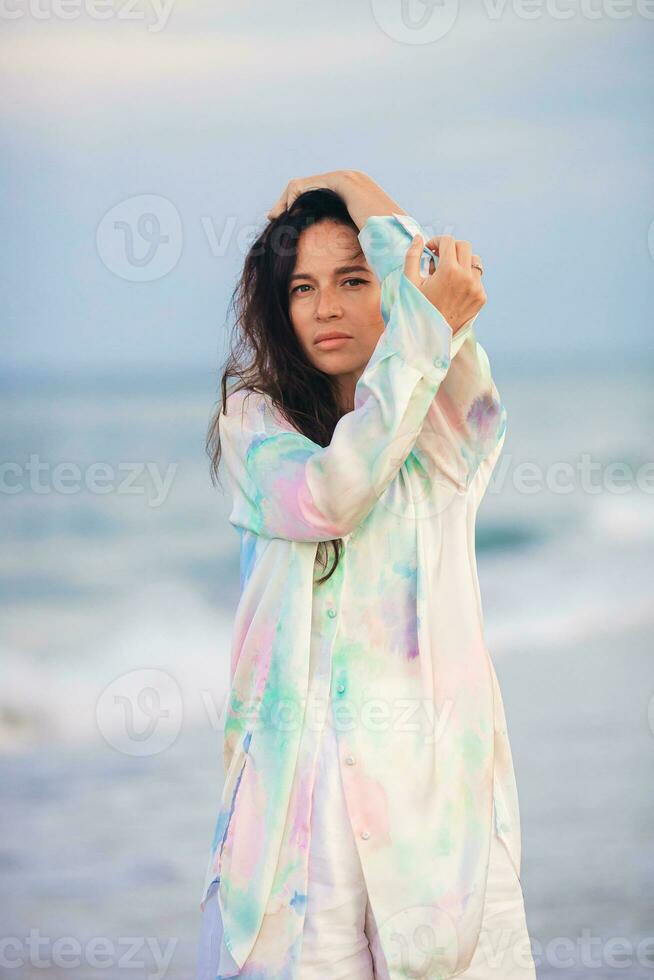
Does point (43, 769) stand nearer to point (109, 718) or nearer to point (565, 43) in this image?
point (109, 718)

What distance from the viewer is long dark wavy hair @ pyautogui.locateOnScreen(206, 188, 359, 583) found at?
5.47 feet

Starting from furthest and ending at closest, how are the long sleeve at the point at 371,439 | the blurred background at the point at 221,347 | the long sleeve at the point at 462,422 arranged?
1. the blurred background at the point at 221,347
2. the long sleeve at the point at 462,422
3. the long sleeve at the point at 371,439

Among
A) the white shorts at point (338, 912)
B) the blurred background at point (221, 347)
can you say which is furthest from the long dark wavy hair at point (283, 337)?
the blurred background at point (221, 347)

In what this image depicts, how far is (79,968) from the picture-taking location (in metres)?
2.91

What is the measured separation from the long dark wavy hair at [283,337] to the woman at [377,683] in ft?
0.11

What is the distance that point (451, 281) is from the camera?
1497 mm

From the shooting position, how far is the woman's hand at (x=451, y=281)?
1496 millimetres

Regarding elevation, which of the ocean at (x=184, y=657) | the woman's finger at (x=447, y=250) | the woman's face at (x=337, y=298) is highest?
the woman's finger at (x=447, y=250)

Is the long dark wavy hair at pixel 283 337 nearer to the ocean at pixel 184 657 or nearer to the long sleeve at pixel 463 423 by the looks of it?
the long sleeve at pixel 463 423

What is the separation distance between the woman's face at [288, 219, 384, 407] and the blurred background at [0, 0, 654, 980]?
57.0 inches

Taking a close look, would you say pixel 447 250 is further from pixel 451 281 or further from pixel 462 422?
pixel 462 422

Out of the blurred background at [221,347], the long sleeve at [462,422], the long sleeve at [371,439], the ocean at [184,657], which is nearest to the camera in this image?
the long sleeve at [371,439]

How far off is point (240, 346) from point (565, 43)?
2.09 metres

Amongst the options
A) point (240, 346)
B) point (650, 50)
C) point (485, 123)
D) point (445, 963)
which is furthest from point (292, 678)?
point (650, 50)
